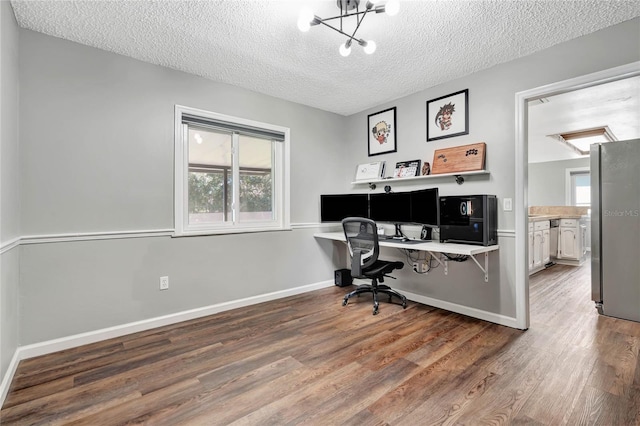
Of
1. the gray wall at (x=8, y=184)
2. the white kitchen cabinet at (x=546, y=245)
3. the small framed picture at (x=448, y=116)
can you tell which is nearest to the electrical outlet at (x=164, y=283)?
the gray wall at (x=8, y=184)

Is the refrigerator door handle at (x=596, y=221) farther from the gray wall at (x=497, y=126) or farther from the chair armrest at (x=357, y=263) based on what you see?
the chair armrest at (x=357, y=263)

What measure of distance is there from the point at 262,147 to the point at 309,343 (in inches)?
90.1

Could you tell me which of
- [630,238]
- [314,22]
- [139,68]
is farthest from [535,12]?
[139,68]

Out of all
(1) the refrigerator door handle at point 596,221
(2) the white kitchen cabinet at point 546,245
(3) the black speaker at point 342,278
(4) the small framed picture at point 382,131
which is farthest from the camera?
(2) the white kitchen cabinet at point 546,245

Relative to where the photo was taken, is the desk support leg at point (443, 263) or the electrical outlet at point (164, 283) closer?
the electrical outlet at point (164, 283)

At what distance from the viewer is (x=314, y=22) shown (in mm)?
2008

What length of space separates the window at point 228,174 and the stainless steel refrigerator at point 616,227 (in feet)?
10.8

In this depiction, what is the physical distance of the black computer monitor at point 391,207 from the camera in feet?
11.0

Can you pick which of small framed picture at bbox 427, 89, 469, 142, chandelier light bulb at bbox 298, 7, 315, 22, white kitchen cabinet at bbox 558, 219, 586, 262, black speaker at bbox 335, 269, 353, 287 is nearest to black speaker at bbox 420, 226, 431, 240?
small framed picture at bbox 427, 89, 469, 142

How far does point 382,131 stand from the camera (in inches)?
153

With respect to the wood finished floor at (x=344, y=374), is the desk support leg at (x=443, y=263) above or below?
above

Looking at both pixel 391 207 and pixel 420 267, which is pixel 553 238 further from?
pixel 391 207

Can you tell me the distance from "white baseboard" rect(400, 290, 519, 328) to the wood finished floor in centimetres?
10

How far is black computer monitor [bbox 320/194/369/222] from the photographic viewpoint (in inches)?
150
